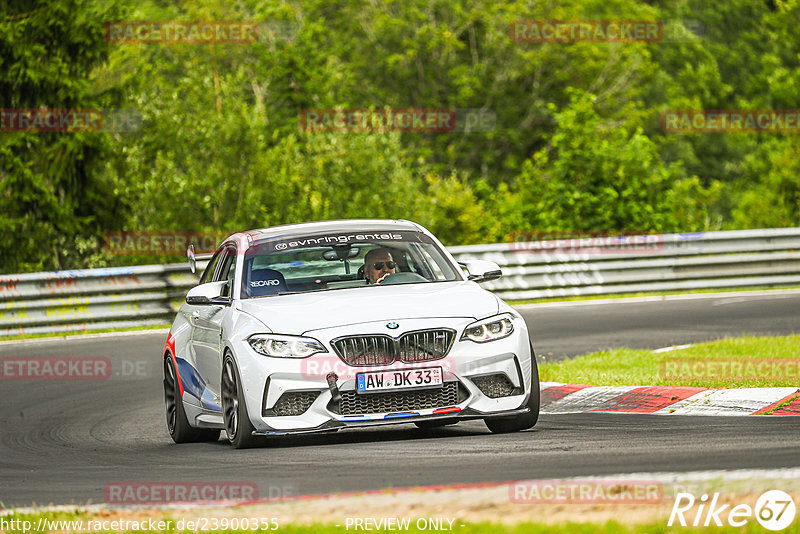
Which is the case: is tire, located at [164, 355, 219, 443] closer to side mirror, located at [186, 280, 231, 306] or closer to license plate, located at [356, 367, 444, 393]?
side mirror, located at [186, 280, 231, 306]

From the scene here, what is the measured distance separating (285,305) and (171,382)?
2.10m

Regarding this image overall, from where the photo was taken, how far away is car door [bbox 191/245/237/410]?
9.23m

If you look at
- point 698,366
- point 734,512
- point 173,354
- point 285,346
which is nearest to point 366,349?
point 285,346

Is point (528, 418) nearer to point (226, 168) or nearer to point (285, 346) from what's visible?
point (285, 346)

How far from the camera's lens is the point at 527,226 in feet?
96.0

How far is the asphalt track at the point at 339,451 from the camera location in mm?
6844

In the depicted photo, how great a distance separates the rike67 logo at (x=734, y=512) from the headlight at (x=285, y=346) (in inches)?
129

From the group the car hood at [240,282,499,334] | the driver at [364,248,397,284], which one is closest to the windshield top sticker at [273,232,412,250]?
the driver at [364,248,397,284]

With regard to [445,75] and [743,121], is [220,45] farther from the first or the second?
[743,121]

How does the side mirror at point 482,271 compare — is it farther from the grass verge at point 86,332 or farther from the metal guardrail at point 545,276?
the metal guardrail at point 545,276

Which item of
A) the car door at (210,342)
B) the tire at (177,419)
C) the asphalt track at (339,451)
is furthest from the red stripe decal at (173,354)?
the asphalt track at (339,451)

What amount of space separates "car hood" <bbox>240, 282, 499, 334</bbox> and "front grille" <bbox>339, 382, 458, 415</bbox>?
1.52 ft

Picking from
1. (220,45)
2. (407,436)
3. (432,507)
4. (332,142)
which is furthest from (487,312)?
(220,45)

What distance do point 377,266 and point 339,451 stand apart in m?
1.93
